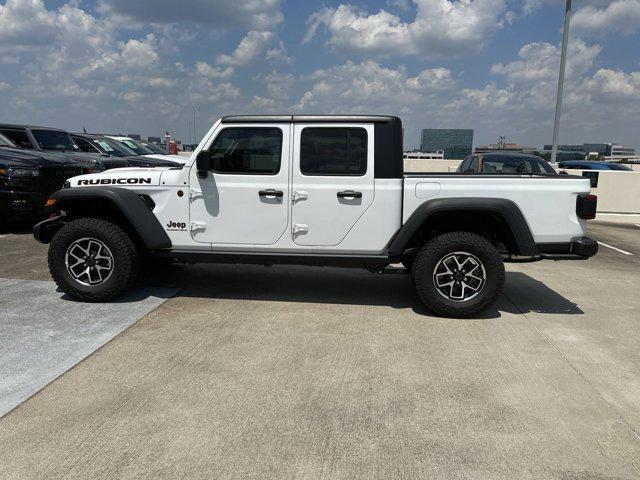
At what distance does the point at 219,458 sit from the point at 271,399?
646 mm

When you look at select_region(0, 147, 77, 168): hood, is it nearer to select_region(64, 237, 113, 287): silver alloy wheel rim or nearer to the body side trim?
the body side trim

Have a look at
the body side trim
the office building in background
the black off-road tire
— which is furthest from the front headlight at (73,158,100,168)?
the office building in background

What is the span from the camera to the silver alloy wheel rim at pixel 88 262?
487 cm

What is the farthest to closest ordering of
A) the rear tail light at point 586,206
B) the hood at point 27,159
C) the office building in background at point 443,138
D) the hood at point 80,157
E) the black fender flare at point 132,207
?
the office building in background at point 443,138
the hood at point 80,157
the hood at point 27,159
the black fender flare at point 132,207
the rear tail light at point 586,206

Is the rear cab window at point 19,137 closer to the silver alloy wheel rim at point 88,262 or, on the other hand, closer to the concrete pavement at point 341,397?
the silver alloy wheel rim at point 88,262

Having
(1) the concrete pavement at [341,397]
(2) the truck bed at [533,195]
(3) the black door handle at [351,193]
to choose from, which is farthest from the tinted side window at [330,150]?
(1) the concrete pavement at [341,397]

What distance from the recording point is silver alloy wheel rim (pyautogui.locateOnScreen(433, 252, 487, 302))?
15.2 ft

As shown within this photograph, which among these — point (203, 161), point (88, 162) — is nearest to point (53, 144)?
point (88, 162)

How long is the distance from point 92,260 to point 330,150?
8.47 ft

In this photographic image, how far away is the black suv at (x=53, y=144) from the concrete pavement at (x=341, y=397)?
20.5ft

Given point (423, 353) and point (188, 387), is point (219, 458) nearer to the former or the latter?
point (188, 387)

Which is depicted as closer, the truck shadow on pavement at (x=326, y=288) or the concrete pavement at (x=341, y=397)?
the concrete pavement at (x=341, y=397)

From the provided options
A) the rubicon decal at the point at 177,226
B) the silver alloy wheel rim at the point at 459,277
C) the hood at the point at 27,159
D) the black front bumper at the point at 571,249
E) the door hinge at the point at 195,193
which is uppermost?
A: the hood at the point at 27,159

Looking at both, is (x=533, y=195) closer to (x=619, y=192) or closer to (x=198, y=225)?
(x=198, y=225)
